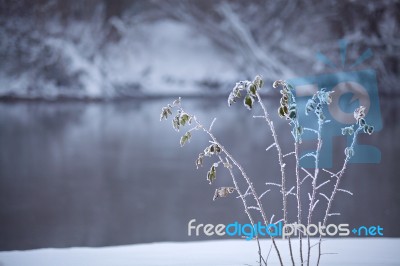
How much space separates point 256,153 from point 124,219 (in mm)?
940

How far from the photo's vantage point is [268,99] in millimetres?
3248

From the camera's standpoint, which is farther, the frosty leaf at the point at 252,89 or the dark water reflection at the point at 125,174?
the dark water reflection at the point at 125,174

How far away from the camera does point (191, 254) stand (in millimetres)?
3037

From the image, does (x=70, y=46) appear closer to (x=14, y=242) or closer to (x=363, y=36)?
(x=14, y=242)

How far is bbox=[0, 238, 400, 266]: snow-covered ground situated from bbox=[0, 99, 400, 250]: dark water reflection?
63 mm

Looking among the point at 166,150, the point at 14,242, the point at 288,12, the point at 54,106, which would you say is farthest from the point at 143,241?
the point at 288,12

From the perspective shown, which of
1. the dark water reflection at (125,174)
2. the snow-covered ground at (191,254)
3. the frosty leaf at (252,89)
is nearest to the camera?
the frosty leaf at (252,89)

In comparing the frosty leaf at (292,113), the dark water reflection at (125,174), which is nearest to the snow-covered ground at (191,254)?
the dark water reflection at (125,174)

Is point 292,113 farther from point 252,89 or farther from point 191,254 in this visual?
point 191,254

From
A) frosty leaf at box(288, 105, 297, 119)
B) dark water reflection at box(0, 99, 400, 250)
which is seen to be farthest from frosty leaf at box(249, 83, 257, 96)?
dark water reflection at box(0, 99, 400, 250)

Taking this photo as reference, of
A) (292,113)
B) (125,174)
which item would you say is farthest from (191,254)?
(292,113)

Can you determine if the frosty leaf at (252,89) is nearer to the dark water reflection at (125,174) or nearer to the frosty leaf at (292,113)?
the frosty leaf at (292,113)

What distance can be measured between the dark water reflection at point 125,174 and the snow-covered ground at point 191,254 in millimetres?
63

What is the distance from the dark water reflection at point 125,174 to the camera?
3051 millimetres
